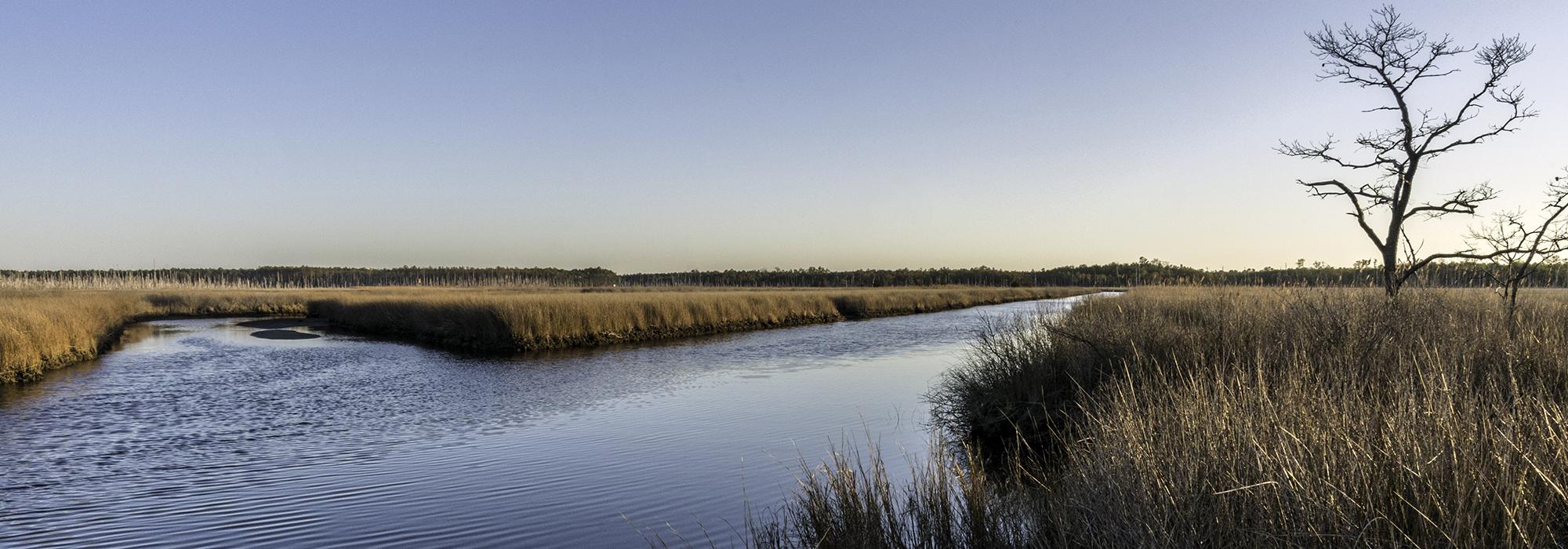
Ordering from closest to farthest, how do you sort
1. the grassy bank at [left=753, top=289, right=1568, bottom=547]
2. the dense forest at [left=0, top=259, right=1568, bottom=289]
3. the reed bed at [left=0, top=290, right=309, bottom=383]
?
1. the grassy bank at [left=753, top=289, right=1568, bottom=547]
2. the reed bed at [left=0, top=290, right=309, bottom=383]
3. the dense forest at [left=0, top=259, right=1568, bottom=289]

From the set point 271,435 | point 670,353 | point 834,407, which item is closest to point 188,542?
point 271,435

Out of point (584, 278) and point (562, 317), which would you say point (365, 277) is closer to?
point (584, 278)

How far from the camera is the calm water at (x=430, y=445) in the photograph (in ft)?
19.3

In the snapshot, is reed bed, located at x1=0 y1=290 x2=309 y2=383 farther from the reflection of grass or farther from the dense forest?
the dense forest

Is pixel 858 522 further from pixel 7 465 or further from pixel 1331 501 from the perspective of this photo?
pixel 7 465

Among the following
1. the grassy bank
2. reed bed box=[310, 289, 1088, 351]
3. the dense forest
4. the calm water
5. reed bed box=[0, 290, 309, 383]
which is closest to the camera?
the grassy bank

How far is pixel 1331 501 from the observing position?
286cm

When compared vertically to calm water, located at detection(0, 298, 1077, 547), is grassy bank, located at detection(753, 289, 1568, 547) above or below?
above

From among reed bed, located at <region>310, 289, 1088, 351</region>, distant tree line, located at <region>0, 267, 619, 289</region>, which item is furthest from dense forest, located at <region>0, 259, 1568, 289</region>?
reed bed, located at <region>310, 289, 1088, 351</region>

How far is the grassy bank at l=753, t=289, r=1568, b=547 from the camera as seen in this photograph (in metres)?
2.88

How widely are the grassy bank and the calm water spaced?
1619 millimetres

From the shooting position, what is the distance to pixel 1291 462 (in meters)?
3.28

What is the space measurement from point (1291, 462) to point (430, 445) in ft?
26.9

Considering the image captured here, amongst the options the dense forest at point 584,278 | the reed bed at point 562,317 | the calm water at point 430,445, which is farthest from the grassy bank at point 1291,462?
the dense forest at point 584,278
